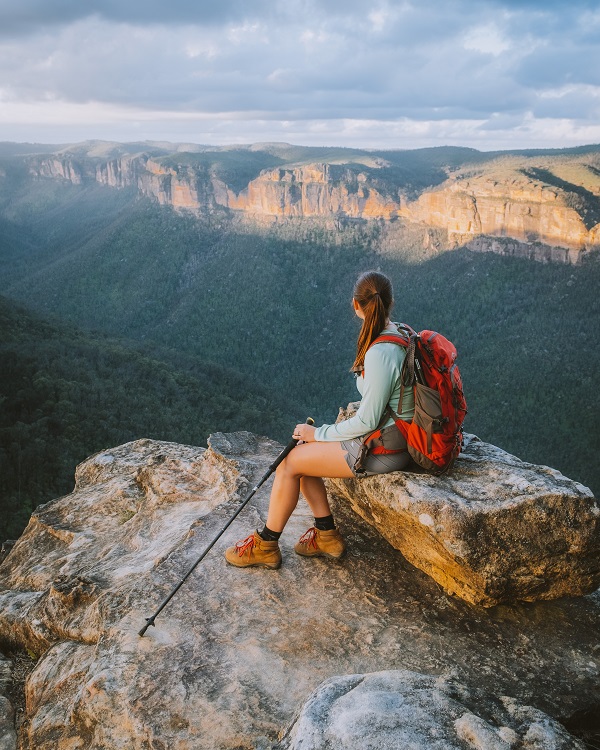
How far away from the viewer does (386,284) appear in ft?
13.9

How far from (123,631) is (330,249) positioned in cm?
7938

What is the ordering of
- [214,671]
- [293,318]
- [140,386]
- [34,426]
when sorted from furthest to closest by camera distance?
[293,318], [140,386], [34,426], [214,671]

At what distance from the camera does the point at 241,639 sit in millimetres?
4172

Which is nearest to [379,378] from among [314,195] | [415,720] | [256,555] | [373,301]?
[373,301]

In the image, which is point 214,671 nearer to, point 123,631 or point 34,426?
point 123,631

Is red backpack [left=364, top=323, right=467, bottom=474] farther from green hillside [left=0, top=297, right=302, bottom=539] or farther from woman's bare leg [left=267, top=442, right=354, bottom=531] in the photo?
green hillside [left=0, top=297, right=302, bottom=539]

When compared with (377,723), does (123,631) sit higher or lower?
lower

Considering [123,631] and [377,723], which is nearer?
[377,723]

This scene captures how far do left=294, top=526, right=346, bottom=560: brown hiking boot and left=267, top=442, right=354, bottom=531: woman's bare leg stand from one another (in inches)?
7.8

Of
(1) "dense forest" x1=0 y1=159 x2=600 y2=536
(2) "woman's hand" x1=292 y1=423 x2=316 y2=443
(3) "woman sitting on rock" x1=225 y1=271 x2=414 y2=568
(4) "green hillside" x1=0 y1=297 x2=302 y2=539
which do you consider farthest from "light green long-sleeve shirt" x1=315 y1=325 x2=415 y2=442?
(1) "dense forest" x1=0 y1=159 x2=600 y2=536

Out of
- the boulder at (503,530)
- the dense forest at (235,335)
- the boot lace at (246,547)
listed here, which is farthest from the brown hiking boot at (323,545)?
the dense forest at (235,335)

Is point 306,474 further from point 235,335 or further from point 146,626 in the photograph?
point 235,335

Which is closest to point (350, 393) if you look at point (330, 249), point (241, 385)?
point (241, 385)

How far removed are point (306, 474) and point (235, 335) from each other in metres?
61.4
